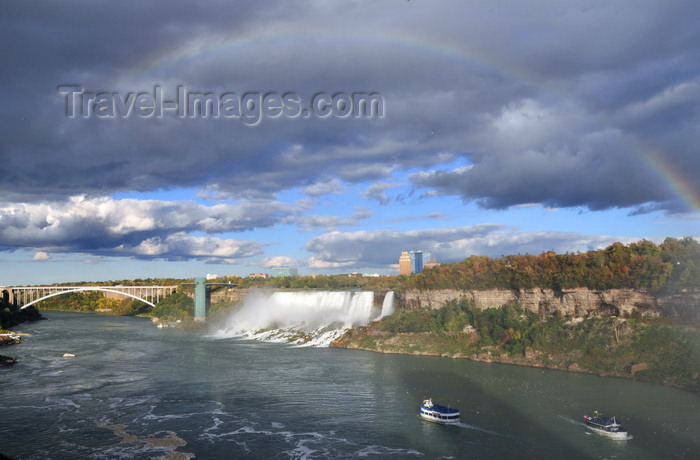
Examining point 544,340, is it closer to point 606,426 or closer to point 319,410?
point 606,426

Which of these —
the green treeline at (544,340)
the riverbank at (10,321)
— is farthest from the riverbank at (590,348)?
the riverbank at (10,321)

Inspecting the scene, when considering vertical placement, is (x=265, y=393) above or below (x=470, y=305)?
below

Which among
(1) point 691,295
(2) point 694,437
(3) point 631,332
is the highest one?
(1) point 691,295

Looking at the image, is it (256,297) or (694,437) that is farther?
(256,297)

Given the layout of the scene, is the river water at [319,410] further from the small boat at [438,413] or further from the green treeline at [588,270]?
the green treeline at [588,270]

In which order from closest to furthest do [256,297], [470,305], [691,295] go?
1. [691,295]
2. [470,305]
3. [256,297]

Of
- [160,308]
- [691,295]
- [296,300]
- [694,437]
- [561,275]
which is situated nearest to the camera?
[694,437]

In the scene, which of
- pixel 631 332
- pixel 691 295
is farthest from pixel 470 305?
pixel 691 295

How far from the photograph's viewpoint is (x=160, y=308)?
383 feet

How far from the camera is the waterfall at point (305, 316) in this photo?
72.5 meters

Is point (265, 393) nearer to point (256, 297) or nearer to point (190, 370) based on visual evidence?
point (190, 370)

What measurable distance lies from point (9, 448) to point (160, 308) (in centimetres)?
9227

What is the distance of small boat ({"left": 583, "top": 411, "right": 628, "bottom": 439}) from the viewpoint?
2881cm

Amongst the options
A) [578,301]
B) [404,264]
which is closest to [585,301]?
[578,301]
